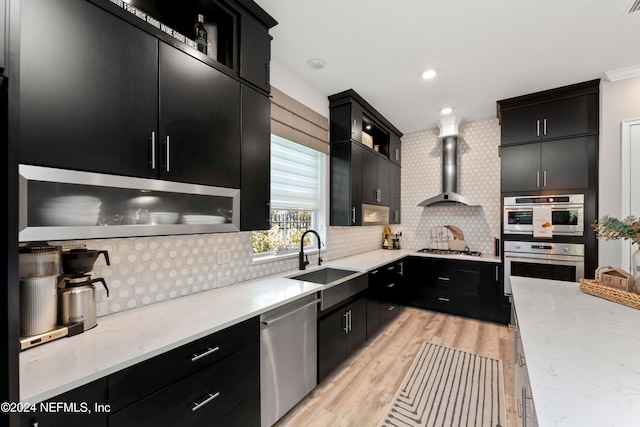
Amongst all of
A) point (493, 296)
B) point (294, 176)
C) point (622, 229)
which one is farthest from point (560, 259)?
point (294, 176)

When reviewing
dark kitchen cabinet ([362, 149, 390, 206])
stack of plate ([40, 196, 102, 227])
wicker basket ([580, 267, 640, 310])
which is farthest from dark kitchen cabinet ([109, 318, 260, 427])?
dark kitchen cabinet ([362, 149, 390, 206])

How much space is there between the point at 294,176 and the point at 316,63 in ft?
3.67

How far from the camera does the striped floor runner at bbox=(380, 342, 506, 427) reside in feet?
6.21

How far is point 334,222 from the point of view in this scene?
3.28 meters

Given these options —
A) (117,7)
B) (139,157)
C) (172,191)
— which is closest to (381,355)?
(172,191)

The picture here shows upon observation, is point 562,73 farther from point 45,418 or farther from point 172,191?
point 45,418

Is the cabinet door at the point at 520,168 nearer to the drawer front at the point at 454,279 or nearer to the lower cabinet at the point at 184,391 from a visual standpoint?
the drawer front at the point at 454,279

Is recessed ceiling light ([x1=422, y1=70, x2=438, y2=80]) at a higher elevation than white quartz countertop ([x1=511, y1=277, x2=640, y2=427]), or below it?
higher

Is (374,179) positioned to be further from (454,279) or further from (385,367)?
(385,367)

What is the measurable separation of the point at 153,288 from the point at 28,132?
104cm

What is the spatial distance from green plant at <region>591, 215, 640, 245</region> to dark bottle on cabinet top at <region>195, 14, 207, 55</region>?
8.64 ft

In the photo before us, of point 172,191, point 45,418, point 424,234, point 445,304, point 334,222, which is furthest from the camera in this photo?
point 424,234

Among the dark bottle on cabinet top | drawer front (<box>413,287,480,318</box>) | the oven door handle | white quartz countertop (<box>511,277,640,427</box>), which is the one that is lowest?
drawer front (<box>413,287,480,318</box>)

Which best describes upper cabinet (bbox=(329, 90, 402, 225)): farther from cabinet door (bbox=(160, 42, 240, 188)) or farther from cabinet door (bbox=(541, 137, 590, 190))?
cabinet door (bbox=(541, 137, 590, 190))
